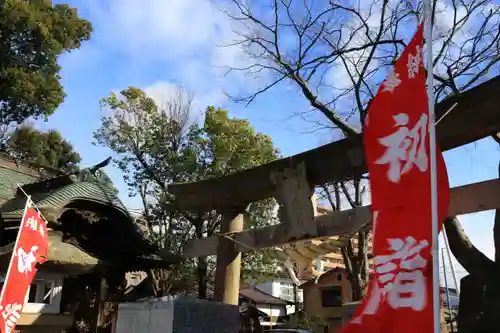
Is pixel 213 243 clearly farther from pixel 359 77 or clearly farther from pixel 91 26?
pixel 91 26

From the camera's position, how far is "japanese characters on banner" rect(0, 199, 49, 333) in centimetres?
679

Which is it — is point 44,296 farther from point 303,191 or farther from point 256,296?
point 256,296

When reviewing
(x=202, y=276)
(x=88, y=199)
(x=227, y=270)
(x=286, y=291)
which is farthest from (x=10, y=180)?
(x=286, y=291)

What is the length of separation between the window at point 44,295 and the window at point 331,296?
19.5 meters

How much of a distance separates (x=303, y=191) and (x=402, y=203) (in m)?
2.99

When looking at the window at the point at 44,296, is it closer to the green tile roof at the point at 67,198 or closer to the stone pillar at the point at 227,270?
the green tile roof at the point at 67,198

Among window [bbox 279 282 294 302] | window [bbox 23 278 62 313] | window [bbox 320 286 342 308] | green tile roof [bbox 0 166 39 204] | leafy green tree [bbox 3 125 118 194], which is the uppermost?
leafy green tree [bbox 3 125 118 194]

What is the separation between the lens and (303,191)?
20.9 feet

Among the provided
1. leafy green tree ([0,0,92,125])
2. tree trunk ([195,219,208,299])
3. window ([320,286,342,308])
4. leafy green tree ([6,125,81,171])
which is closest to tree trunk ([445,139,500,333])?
tree trunk ([195,219,208,299])

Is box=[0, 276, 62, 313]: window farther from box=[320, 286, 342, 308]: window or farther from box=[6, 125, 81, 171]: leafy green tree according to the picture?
box=[320, 286, 342, 308]: window

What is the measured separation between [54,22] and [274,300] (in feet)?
82.1

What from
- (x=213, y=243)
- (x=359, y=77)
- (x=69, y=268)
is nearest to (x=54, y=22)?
(x=69, y=268)

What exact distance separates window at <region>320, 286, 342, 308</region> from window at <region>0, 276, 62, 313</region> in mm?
19549

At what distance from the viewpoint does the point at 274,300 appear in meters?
36.4
